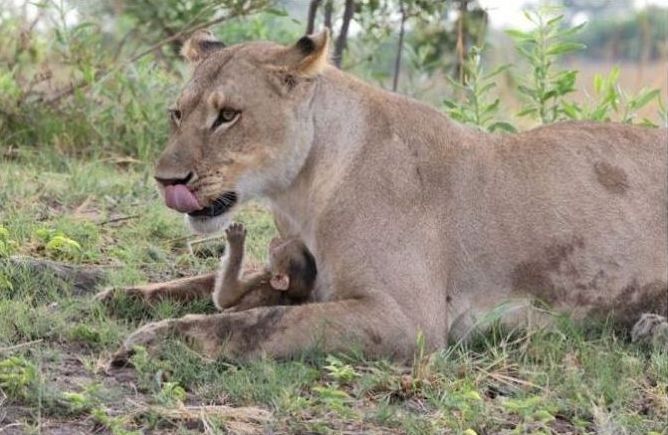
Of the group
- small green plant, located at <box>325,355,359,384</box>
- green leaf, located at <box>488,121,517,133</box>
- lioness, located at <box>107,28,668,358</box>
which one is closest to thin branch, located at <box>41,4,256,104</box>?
green leaf, located at <box>488,121,517,133</box>

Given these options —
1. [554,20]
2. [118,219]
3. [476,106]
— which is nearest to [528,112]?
[476,106]

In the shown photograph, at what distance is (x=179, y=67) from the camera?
29.3ft

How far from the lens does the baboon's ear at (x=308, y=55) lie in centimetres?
516

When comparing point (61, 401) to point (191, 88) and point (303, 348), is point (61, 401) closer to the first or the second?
point (303, 348)

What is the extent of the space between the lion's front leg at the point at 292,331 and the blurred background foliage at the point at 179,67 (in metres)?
2.11

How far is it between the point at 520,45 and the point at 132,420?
3285mm

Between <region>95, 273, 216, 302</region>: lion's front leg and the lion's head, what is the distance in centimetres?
35

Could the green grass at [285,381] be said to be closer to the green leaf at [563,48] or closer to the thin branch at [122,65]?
the green leaf at [563,48]

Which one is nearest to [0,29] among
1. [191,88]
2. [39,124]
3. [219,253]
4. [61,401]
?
[39,124]

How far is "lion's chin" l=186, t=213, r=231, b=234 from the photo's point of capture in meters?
5.14

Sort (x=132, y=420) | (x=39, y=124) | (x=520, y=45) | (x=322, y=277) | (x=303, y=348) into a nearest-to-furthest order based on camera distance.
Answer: (x=132, y=420), (x=303, y=348), (x=322, y=277), (x=520, y=45), (x=39, y=124)

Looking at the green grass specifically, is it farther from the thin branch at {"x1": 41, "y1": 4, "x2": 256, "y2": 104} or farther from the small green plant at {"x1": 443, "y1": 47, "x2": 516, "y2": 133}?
the thin branch at {"x1": 41, "y1": 4, "x2": 256, "y2": 104}

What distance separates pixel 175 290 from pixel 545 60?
2.26m

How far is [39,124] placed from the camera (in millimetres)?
7828
